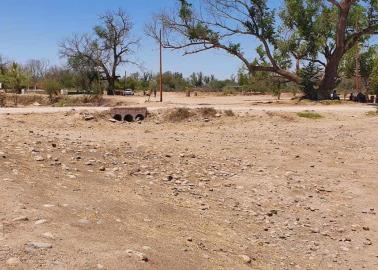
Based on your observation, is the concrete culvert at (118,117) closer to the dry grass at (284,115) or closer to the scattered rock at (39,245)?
the dry grass at (284,115)

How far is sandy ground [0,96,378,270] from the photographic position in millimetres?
4785

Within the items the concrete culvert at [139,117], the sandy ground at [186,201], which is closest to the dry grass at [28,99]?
the concrete culvert at [139,117]

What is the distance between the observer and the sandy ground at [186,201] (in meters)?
4.79

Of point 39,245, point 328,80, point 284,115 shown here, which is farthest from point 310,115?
point 39,245

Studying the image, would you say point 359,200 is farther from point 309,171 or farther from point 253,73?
point 253,73

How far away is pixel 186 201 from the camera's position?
747 centimetres

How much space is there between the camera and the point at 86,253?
14.5 feet

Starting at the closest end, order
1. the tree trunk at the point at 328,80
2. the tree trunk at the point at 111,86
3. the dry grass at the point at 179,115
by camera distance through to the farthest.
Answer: the dry grass at the point at 179,115
the tree trunk at the point at 328,80
the tree trunk at the point at 111,86

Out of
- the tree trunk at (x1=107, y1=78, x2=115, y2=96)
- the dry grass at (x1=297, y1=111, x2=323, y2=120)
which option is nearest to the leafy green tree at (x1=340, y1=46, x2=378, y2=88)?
the dry grass at (x1=297, y1=111, x2=323, y2=120)

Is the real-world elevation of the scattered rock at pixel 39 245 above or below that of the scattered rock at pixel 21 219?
below

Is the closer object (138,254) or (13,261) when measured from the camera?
(13,261)

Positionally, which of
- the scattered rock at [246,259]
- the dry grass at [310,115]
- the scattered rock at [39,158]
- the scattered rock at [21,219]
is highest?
the dry grass at [310,115]

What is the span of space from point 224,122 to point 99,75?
29.7 metres

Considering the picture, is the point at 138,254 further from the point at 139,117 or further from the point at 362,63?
the point at 362,63
